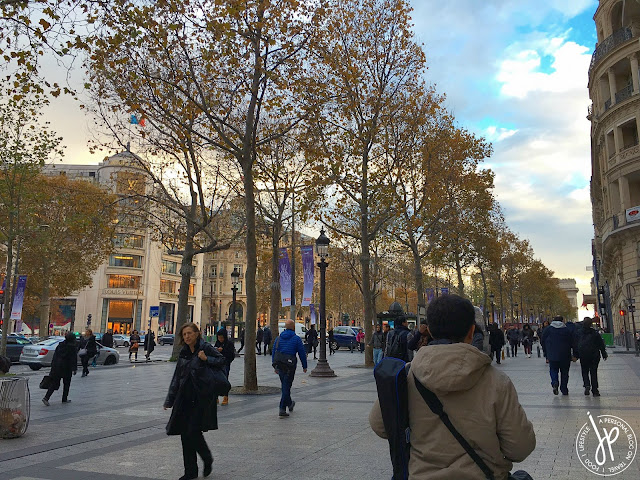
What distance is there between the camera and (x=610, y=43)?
1262 inches

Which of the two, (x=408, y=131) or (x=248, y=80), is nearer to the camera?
(x=248, y=80)

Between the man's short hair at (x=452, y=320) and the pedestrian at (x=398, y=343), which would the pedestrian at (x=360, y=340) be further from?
the man's short hair at (x=452, y=320)

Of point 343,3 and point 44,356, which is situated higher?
point 343,3

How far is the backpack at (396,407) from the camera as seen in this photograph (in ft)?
7.20

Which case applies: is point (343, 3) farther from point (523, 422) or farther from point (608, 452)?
point (523, 422)

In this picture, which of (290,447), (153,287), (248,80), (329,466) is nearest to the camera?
(329,466)

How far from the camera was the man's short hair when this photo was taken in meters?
2.34

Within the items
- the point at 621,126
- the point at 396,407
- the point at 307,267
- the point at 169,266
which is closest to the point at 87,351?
the point at 307,267

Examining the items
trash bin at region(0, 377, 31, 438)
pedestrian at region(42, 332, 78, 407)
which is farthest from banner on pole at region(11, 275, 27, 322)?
trash bin at region(0, 377, 31, 438)

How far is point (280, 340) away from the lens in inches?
377

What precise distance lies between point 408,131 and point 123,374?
15278 millimetres

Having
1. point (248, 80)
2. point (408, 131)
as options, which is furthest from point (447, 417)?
point (408, 131)

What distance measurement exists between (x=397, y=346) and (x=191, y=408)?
549 cm

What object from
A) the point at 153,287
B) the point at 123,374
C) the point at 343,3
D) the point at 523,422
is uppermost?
the point at 343,3
